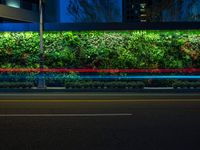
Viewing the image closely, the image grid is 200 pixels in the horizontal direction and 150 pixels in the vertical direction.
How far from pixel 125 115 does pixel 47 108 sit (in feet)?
8.56

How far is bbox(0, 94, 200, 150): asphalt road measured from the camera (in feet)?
28.1

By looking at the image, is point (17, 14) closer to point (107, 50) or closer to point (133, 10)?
point (133, 10)

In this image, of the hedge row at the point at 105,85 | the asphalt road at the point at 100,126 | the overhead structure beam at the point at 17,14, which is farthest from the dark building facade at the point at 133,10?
the asphalt road at the point at 100,126

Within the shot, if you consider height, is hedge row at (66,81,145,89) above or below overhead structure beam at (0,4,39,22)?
below

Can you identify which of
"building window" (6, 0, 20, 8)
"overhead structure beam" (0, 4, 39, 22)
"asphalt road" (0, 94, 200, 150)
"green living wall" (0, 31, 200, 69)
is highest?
"building window" (6, 0, 20, 8)

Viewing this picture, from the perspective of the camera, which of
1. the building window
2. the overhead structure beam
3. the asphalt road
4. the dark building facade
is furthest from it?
the dark building facade

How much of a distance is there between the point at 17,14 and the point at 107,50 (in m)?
35.9

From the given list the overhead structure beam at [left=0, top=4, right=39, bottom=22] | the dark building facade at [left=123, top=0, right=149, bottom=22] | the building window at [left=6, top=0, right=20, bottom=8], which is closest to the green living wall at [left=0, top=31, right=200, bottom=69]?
the overhead structure beam at [left=0, top=4, right=39, bottom=22]

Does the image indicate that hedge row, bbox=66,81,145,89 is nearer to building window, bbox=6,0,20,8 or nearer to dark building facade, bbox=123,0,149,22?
building window, bbox=6,0,20,8

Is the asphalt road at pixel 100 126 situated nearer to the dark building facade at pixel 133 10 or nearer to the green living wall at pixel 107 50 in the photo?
the green living wall at pixel 107 50

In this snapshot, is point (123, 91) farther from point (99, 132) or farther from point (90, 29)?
point (99, 132)

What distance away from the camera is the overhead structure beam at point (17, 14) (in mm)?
58616

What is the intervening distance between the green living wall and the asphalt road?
13496 mm

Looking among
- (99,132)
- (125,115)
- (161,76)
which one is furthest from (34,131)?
(161,76)
